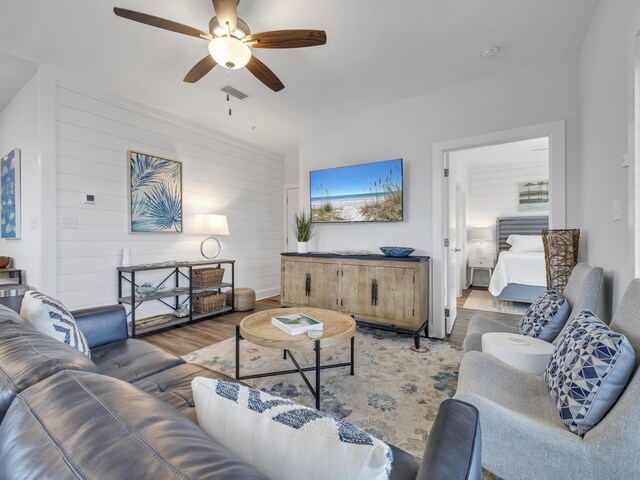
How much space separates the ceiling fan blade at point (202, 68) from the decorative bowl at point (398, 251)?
238cm

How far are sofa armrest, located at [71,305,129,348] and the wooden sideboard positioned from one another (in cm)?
201

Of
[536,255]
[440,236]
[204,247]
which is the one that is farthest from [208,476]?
[536,255]

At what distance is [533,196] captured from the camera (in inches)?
247

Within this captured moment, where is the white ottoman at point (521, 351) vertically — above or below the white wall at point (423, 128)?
below

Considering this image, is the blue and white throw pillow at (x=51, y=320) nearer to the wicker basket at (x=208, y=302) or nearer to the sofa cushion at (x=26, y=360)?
the sofa cushion at (x=26, y=360)

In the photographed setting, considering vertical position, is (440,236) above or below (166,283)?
above

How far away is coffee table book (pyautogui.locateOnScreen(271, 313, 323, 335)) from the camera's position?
1958 mm

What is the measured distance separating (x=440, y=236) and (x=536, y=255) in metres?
2.31

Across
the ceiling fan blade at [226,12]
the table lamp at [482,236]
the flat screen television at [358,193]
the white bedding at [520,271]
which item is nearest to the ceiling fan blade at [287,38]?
the ceiling fan blade at [226,12]

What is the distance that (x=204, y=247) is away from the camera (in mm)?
4410

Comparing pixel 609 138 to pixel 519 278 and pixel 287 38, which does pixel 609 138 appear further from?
pixel 519 278

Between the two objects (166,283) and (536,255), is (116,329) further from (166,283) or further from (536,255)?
(536,255)

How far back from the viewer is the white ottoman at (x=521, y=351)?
5.36 ft

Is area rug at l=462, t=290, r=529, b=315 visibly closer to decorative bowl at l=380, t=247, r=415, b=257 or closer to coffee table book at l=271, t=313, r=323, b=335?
decorative bowl at l=380, t=247, r=415, b=257
